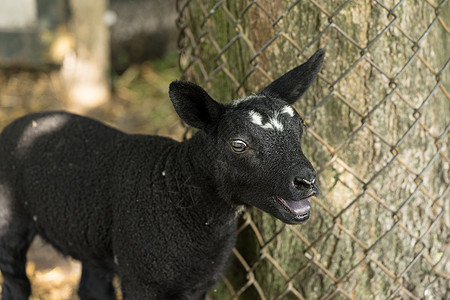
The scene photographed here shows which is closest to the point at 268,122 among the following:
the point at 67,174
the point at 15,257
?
the point at 67,174

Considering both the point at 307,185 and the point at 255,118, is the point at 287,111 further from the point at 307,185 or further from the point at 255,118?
the point at 307,185

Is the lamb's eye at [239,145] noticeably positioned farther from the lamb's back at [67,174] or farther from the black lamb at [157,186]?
Result: the lamb's back at [67,174]

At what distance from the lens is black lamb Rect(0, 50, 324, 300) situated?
2.42 m

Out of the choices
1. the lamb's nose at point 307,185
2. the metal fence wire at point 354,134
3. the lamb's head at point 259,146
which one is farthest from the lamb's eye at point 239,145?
the metal fence wire at point 354,134

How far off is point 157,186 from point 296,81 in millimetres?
834

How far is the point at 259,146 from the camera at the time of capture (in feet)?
7.84

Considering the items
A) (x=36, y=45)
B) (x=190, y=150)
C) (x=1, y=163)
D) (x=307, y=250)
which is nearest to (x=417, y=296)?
(x=307, y=250)

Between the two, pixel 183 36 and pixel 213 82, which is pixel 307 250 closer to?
pixel 213 82

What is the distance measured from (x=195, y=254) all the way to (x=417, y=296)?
1313 millimetres

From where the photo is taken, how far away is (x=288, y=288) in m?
3.10

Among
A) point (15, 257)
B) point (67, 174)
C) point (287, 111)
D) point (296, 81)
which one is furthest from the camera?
→ point (15, 257)

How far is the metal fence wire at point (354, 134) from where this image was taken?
2848 mm

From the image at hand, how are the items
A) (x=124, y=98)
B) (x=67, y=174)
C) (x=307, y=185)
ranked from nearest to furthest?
(x=307, y=185), (x=67, y=174), (x=124, y=98)

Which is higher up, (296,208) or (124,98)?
(296,208)
